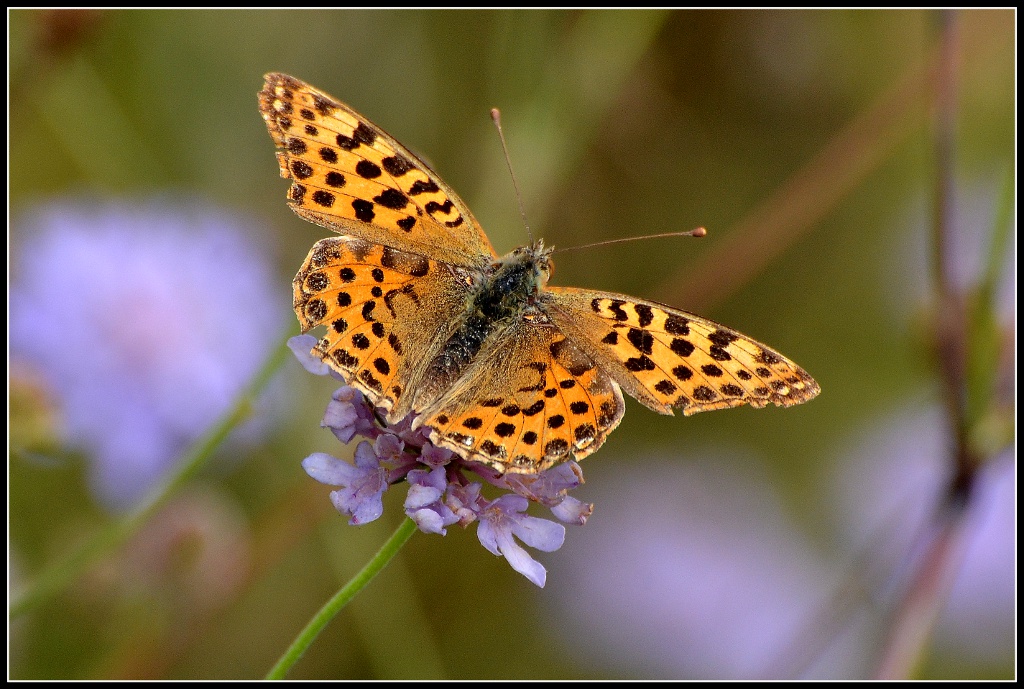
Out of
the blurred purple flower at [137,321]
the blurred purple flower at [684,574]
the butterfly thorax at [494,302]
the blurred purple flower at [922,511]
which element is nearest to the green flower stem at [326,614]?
the butterfly thorax at [494,302]

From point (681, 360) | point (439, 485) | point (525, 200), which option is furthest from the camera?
point (525, 200)

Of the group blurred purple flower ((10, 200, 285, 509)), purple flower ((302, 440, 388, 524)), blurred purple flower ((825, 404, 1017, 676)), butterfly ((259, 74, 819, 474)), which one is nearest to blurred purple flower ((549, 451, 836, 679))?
blurred purple flower ((825, 404, 1017, 676))

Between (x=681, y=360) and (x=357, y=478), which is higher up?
(x=681, y=360)

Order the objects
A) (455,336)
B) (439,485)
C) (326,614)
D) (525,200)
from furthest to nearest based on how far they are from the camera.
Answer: (525,200) < (455,336) < (439,485) < (326,614)

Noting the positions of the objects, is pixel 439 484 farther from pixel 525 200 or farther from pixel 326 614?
pixel 525 200

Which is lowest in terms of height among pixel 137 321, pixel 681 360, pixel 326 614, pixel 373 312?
pixel 137 321

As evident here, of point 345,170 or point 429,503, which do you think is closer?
point 429,503

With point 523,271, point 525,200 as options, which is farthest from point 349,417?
point 525,200

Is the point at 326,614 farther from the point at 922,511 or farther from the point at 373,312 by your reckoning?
the point at 922,511

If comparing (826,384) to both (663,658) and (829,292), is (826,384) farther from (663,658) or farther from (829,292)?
(663,658)
